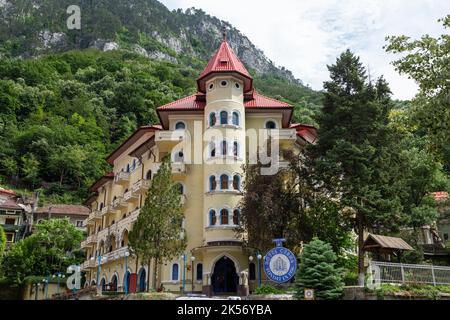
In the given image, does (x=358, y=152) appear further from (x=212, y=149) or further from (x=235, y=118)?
(x=212, y=149)

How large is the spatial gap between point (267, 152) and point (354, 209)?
950 cm

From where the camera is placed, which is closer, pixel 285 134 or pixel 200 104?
pixel 285 134

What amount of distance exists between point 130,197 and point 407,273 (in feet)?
86.1

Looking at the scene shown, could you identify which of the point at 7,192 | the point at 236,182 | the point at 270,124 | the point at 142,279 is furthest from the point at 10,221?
the point at 270,124

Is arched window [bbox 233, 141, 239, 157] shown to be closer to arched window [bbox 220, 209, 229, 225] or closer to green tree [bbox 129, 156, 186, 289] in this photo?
arched window [bbox 220, 209, 229, 225]

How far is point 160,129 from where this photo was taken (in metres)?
42.2

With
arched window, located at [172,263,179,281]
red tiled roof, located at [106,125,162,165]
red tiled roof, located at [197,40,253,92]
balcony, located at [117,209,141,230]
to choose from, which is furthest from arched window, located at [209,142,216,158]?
arched window, located at [172,263,179,281]

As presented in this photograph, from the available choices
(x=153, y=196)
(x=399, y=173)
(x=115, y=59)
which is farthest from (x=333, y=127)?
(x=115, y=59)

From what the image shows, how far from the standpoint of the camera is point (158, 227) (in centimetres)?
3136

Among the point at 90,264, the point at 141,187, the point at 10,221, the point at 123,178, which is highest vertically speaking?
the point at 10,221

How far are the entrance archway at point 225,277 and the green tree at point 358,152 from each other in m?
9.26

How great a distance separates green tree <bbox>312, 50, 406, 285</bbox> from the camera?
29.6 metres

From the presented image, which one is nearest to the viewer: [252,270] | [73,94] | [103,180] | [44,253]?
[252,270]

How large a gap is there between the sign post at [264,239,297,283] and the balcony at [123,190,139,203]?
2333 cm
